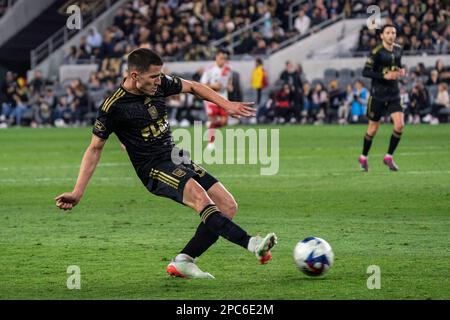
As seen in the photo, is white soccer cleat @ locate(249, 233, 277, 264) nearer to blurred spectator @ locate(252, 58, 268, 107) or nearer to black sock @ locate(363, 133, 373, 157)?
black sock @ locate(363, 133, 373, 157)

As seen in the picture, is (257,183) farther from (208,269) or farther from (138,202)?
(208,269)

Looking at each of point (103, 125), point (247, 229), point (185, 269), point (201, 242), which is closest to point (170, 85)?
point (103, 125)

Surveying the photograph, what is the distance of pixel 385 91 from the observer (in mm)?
20125

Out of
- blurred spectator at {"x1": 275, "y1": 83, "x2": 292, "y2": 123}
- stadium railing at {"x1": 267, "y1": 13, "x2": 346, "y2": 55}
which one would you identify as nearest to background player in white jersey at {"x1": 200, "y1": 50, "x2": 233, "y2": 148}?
blurred spectator at {"x1": 275, "y1": 83, "x2": 292, "y2": 123}

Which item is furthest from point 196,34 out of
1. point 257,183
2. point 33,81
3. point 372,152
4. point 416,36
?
point 257,183

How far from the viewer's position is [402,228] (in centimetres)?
1259

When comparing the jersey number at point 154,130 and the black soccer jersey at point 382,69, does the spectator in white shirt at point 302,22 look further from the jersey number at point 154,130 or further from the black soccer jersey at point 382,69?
the jersey number at point 154,130

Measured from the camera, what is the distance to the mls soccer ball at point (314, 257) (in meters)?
9.27

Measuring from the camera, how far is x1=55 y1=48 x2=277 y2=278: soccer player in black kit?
9328 millimetres

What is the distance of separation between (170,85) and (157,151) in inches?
23.4

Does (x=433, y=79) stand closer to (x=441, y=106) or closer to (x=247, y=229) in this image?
(x=441, y=106)

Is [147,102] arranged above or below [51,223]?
above

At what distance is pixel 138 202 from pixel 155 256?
5094mm
